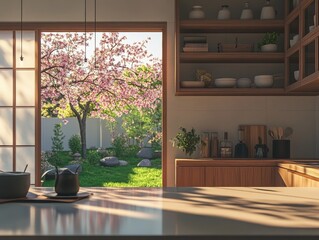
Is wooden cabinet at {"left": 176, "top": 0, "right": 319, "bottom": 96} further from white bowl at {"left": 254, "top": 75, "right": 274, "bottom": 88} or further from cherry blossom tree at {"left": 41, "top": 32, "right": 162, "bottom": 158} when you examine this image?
cherry blossom tree at {"left": 41, "top": 32, "right": 162, "bottom": 158}

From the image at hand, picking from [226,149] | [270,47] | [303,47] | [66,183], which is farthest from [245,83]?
[66,183]

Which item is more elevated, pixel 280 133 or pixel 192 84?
pixel 192 84

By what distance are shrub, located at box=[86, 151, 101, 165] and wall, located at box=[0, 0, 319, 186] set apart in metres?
7.13

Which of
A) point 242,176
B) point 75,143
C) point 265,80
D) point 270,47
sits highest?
point 270,47

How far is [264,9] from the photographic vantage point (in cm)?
469

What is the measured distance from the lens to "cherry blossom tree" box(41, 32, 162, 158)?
10.5 meters

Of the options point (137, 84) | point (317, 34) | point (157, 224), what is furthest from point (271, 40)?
point (137, 84)

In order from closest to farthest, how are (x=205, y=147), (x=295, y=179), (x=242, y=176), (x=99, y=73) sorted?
(x=295, y=179), (x=242, y=176), (x=205, y=147), (x=99, y=73)

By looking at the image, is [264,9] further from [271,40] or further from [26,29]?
[26,29]

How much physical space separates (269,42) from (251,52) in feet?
0.74

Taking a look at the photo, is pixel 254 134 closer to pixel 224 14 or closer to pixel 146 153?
pixel 224 14

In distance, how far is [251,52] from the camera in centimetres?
465

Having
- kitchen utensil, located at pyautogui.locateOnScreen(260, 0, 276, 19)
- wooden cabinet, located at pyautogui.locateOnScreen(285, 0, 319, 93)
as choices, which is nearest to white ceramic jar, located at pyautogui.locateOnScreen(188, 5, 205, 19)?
kitchen utensil, located at pyautogui.locateOnScreen(260, 0, 276, 19)

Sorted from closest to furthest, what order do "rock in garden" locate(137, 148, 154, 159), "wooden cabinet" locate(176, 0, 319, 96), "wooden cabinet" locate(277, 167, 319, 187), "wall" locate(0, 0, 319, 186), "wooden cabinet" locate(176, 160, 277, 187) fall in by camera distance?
"wooden cabinet" locate(277, 167, 319, 187) → "wooden cabinet" locate(176, 0, 319, 96) → "wooden cabinet" locate(176, 160, 277, 187) → "wall" locate(0, 0, 319, 186) → "rock in garden" locate(137, 148, 154, 159)
